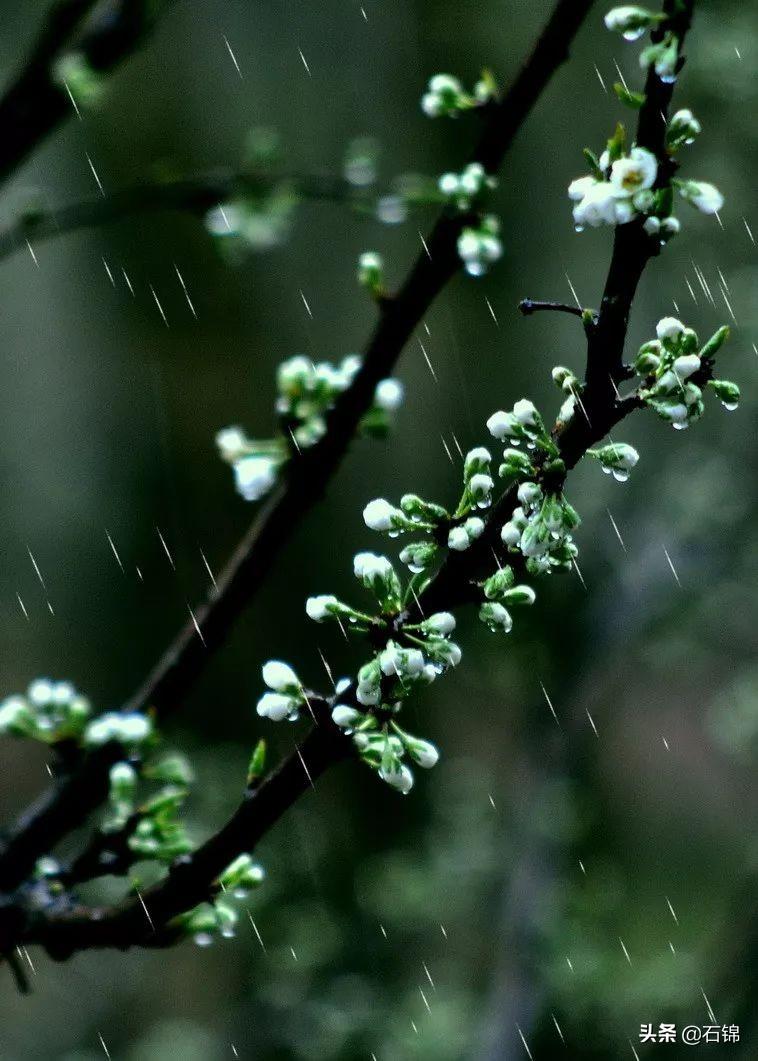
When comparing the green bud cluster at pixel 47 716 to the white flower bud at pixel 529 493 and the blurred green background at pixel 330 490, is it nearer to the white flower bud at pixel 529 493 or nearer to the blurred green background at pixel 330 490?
the white flower bud at pixel 529 493

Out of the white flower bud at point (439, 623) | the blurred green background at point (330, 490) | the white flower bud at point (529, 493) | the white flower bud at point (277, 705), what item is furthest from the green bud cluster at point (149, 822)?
the blurred green background at point (330, 490)

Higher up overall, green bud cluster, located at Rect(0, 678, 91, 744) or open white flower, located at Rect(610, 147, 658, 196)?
open white flower, located at Rect(610, 147, 658, 196)

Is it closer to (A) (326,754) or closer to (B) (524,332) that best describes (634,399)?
(A) (326,754)

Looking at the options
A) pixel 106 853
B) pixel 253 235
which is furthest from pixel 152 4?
pixel 106 853

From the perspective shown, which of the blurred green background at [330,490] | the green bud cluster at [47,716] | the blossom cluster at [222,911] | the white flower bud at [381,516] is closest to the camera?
the white flower bud at [381,516]

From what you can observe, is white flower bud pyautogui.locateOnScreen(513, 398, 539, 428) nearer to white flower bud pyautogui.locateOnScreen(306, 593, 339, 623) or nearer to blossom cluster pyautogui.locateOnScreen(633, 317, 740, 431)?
blossom cluster pyautogui.locateOnScreen(633, 317, 740, 431)

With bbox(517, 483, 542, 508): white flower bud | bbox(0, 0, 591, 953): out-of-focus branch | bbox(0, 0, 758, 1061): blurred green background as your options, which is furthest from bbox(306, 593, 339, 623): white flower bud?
bbox(0, 0, 758, 1061): blurred green background

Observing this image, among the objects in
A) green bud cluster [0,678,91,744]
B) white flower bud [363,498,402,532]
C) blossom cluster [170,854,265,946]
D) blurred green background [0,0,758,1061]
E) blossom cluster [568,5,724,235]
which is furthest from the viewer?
blurred green background [0,0,758,1061]
